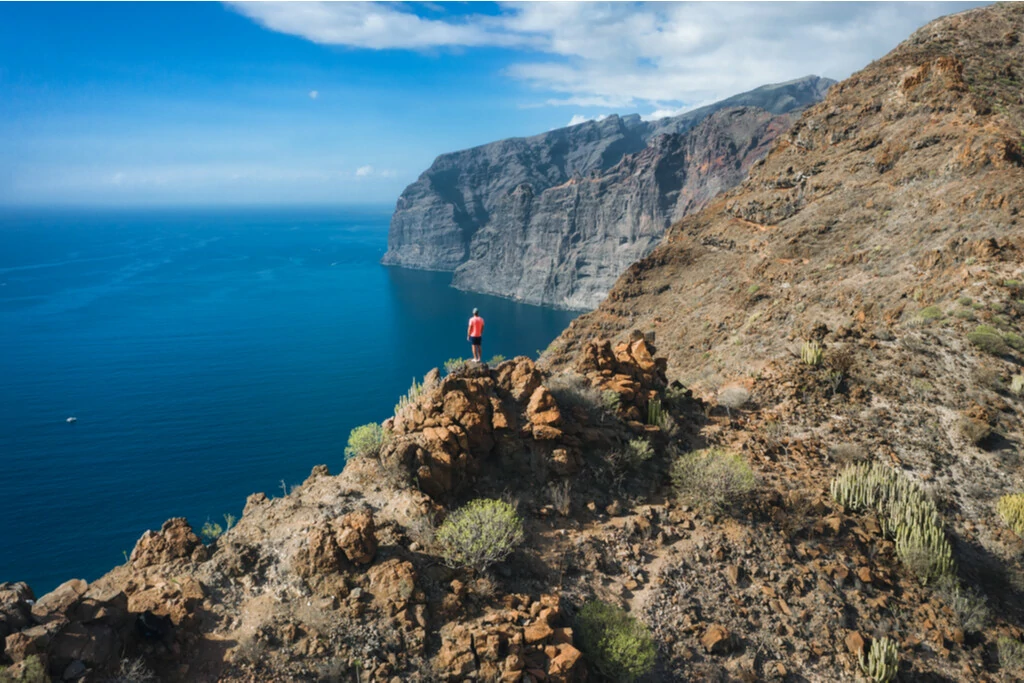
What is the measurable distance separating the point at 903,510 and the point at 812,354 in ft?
17.7

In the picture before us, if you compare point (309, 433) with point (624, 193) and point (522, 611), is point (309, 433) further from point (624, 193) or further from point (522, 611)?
point (624, 193)

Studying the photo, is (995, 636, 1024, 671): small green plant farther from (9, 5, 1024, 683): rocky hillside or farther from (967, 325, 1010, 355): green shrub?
(967, 325, 1010, 355): green shrub

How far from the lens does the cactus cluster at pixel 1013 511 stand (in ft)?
30.5

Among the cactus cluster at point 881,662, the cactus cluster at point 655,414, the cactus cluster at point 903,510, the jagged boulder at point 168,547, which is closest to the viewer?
the cactus cluster at point 881,662

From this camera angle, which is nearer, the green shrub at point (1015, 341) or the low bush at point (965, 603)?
the low bush at point (965, 603)

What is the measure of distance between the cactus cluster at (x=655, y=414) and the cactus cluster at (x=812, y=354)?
4.98 m

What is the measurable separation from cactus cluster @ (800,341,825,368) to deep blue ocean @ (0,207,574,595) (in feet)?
58.8

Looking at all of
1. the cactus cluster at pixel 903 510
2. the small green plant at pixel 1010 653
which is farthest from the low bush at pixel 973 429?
the small green plant at pixel 1010 653

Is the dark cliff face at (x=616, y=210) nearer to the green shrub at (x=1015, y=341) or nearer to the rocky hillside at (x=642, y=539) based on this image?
the green shrub at (x=1015, y=341)

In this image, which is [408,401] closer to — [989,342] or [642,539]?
[642,539]

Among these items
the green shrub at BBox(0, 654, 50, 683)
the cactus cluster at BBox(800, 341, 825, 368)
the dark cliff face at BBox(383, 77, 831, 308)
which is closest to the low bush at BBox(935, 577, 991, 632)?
the cactus cluster at BBox(800, 341, 825, 368)

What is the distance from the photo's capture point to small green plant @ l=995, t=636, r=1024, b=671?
7.18m

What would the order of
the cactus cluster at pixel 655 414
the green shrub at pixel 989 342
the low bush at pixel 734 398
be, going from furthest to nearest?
the green shrub at pixel 989 342 < the low bush at pixel 734 398 < the cactus cluster at pixel 655 414

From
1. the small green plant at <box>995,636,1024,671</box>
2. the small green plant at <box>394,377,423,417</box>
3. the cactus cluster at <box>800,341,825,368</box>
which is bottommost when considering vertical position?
the small green plant at <box>995,636,1024,671</box>
